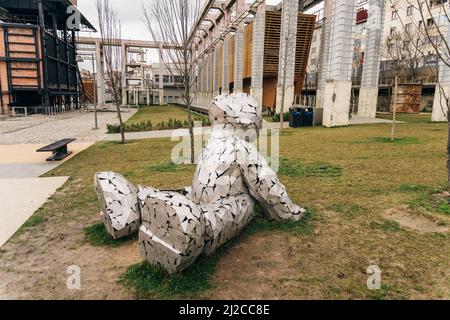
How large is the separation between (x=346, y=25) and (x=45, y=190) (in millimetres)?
14410

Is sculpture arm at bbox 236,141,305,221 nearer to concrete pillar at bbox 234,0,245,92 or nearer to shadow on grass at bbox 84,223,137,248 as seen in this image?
shadow on grass at bbox 84,223,137,248

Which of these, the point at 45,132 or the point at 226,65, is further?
the point at 226,65

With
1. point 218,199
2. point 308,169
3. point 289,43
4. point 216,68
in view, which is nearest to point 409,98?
point 289,43

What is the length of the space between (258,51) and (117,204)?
70.1 ft

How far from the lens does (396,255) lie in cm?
312

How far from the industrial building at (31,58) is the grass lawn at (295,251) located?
30506 mm

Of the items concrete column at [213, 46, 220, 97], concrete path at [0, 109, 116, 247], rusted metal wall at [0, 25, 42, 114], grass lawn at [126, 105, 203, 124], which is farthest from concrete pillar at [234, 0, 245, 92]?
concrete path at [0, 109, 116, 247]

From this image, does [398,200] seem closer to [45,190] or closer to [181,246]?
[181,246]

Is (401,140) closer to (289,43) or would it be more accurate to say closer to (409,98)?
(289,43)

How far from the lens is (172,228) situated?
2369 mm

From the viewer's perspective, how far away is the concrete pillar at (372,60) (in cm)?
1953

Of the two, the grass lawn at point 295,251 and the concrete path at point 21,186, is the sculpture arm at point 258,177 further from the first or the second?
the concrete path at point 21,186

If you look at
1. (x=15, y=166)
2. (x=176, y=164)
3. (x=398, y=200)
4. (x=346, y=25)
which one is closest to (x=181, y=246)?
(x=398, y=200)
